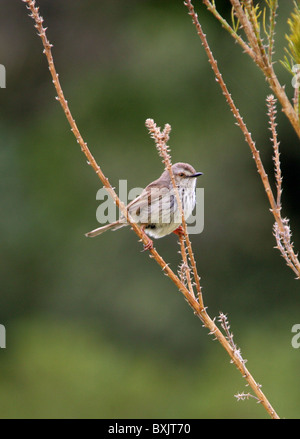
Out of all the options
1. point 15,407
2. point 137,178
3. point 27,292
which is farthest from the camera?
point 27,292

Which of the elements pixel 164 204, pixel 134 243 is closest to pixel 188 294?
pixel 164 204

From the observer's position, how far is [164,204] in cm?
403

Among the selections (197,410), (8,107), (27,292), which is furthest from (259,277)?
(8,107)

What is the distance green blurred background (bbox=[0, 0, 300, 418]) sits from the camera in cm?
1001

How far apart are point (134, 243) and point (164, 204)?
244 inches

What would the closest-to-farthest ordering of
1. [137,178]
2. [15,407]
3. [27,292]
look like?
[137,178] → [15,407] → [27,292]

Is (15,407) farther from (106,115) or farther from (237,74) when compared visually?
(237,74)

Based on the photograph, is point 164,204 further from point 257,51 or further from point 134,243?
point 134,243

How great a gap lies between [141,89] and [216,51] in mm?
1235

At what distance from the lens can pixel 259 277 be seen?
10.6 metres

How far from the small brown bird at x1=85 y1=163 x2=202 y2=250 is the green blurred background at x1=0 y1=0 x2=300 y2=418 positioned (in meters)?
5.36

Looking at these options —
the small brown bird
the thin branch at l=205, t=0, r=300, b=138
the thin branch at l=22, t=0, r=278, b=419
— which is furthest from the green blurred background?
the thin branch at l=205, t=0, r=300, b=138

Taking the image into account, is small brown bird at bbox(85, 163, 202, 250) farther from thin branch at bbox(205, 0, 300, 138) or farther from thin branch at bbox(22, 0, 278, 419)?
thin branch at bbox(205, 0, 300, 138)

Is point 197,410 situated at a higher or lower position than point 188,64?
lower
